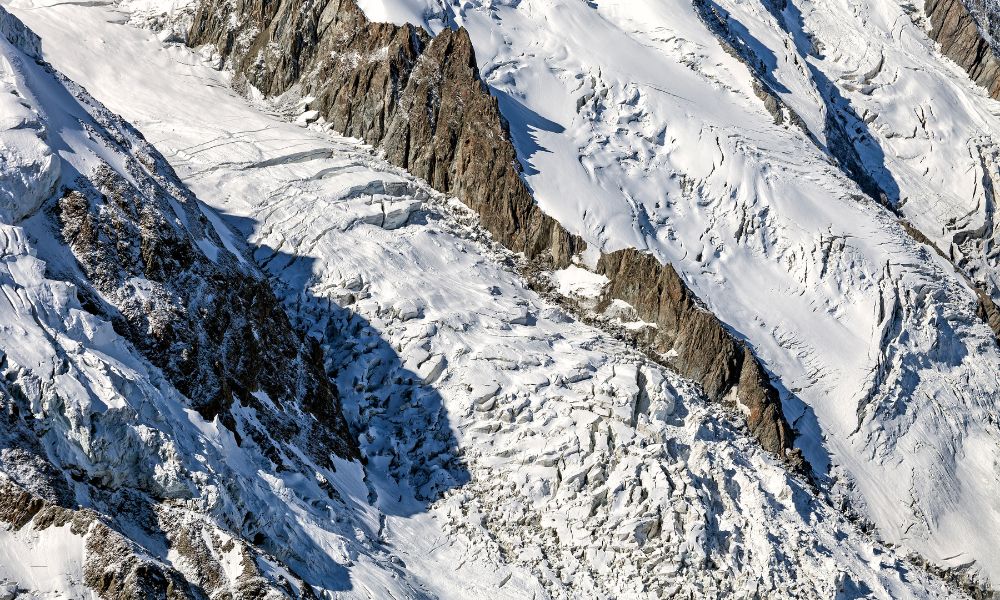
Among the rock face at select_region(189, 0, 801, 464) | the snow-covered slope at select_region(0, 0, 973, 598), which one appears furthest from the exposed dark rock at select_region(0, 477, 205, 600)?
the rock face at select_region(189, 0, 801, 464)

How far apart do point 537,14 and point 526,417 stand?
Answer: 3575cm

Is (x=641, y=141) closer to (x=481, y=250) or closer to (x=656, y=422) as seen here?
(x=481, y=250)

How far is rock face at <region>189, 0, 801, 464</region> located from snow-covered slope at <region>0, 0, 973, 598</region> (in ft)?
6.86

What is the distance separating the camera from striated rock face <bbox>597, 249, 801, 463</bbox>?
A: 58.1 metres

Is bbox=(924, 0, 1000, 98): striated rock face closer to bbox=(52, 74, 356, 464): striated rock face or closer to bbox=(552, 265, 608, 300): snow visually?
bbox=(552, 265, 608, 300): snow

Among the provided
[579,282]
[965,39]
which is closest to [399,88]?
[579,282]

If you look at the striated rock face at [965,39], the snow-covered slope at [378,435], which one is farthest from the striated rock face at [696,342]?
the striated rock face at [965,39]

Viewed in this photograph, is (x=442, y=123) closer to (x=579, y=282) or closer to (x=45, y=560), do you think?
(x=579, y=282)

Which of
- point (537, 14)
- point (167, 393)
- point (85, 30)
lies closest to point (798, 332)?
point (537, 14)

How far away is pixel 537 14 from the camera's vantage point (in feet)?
256

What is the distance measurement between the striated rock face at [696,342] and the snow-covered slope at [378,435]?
8.19ft

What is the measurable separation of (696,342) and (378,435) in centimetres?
1747

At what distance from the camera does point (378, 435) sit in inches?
2046

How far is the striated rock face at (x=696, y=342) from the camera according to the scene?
58.1 m
